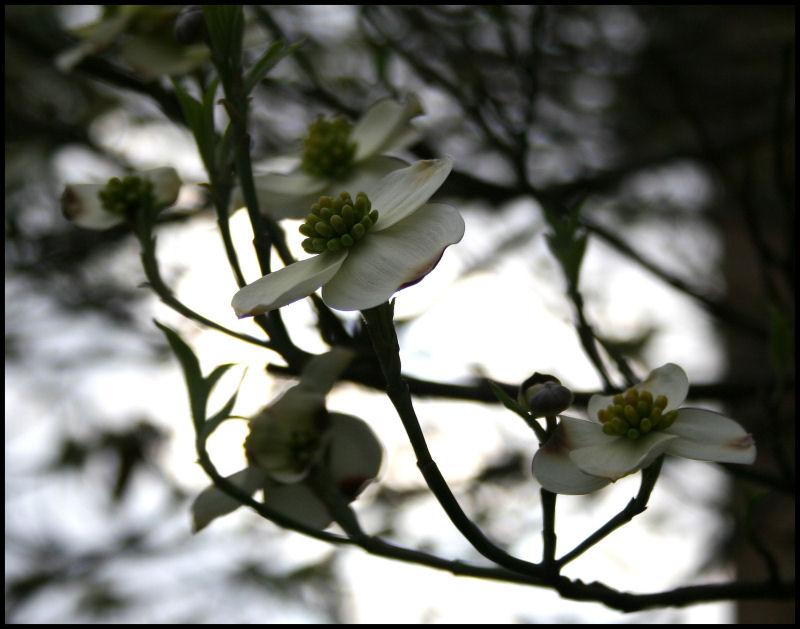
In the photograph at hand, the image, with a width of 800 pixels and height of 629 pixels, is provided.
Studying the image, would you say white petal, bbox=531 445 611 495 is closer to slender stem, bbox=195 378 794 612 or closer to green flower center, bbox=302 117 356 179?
slender stem, bbox=195 378 794 612

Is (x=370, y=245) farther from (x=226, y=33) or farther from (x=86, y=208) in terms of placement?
(x=86, y=208)

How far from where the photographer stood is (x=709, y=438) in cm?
47

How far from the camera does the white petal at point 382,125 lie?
2.06 feet

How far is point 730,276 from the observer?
2568mm

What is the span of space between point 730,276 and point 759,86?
0.58m

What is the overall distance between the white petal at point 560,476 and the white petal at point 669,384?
0.29 feet

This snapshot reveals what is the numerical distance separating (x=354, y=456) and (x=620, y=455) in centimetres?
15

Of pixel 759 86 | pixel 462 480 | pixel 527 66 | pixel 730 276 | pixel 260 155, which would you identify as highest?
pixel 759 86

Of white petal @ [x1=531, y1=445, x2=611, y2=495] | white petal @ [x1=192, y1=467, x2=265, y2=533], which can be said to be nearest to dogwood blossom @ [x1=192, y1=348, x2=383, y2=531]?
white petal @ [x1=192, y1=467, x2=265, y2=533]

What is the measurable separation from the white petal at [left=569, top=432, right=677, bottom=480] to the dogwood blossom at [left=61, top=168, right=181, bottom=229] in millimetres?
335

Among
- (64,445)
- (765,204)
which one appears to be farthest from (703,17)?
(64,445)

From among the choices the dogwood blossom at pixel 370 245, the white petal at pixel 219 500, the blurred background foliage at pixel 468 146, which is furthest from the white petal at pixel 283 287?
the blurred background foliage at pixel 468 146

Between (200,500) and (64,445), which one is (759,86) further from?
(200,500)

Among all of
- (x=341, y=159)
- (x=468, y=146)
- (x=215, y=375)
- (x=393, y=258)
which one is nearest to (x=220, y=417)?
(x=215, y=375)
